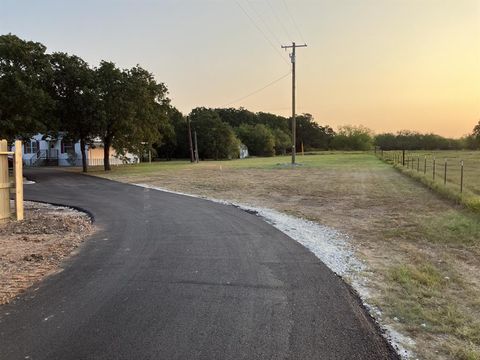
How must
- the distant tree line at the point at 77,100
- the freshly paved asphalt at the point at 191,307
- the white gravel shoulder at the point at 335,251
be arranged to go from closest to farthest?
the freshly paved asphalt at the point at 191,307 → the white gravel shoulder at the point at 335,251 → the distant tree line at the point at 77,100

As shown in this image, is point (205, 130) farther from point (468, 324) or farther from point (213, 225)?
point (468, 324)

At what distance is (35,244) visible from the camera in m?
8.51

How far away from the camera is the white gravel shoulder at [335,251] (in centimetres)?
424

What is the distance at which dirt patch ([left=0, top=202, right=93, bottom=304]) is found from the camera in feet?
20.2

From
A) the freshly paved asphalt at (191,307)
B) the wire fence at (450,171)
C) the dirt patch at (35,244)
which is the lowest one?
the dirt patch at (35,244)

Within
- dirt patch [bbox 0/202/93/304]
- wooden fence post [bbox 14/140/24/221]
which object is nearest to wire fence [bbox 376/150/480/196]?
dirt patch [bbox 0/202/93/304]

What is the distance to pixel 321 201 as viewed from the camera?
16.1 meters

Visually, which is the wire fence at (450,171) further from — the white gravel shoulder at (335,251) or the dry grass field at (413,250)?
the white gravel shoulder at (335,251)

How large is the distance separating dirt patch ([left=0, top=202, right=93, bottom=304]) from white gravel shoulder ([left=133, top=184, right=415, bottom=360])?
13.2ft

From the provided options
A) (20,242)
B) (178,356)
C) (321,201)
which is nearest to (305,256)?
(178,356)

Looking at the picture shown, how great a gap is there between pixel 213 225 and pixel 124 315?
5.73 m

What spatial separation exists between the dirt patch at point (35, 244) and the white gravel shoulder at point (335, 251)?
403 centimetres

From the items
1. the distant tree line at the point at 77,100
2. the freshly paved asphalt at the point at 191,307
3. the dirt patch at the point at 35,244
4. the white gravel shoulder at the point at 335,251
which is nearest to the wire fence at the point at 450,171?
the white gravel shoulder at the point at 335,251

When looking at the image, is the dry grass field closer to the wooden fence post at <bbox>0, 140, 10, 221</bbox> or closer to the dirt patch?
the dirt patch
